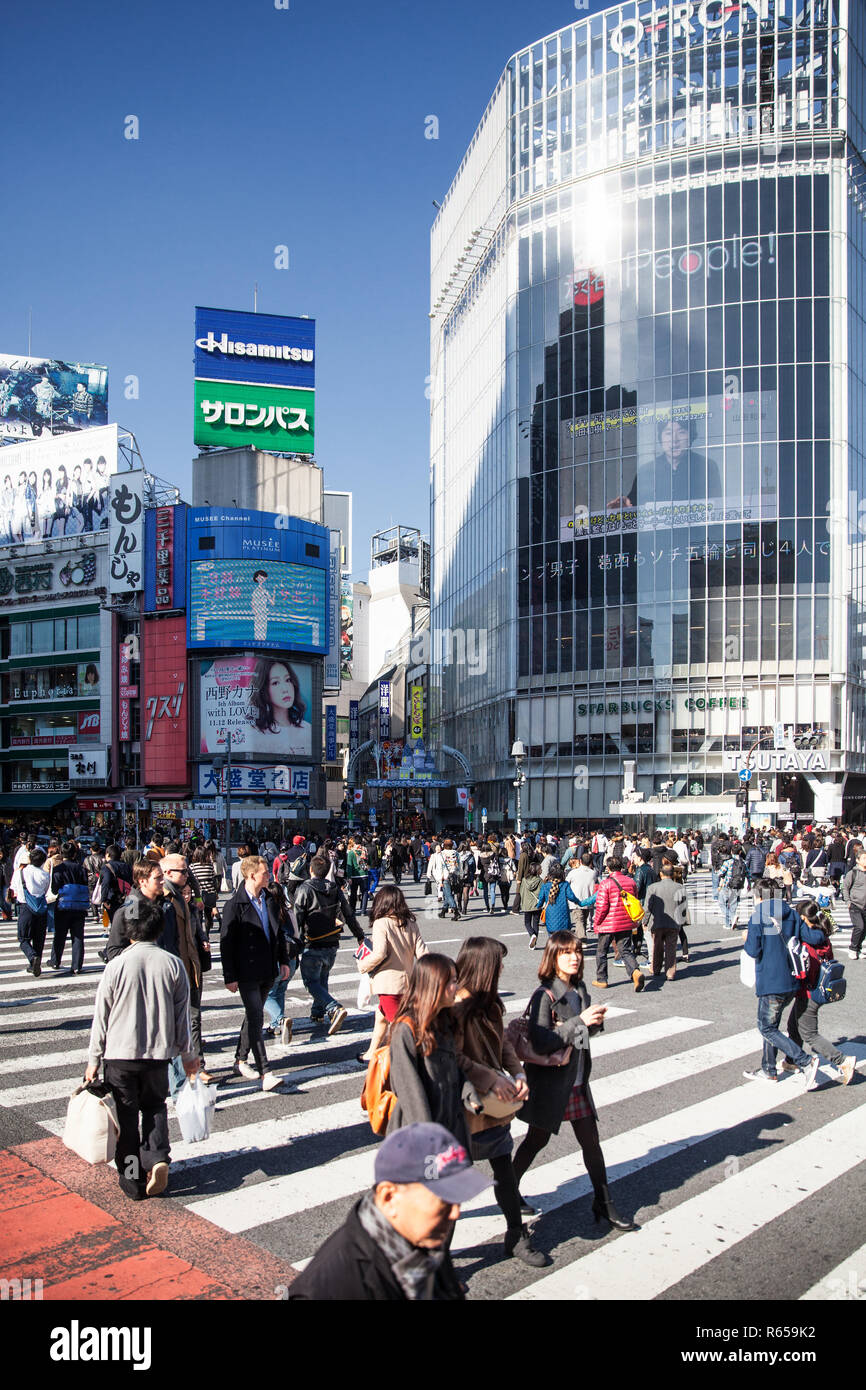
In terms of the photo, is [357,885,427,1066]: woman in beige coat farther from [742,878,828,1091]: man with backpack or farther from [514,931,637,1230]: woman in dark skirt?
[742,878,828,1091]: man with backpack

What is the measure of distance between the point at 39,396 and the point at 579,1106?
3713 inches

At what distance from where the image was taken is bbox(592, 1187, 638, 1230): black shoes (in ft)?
18.4

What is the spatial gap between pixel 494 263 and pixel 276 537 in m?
24.3

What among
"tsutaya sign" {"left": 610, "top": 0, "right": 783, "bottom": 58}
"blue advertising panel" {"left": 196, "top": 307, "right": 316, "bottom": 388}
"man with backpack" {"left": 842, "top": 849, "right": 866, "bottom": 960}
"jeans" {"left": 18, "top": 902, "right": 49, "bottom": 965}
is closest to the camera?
"jeans" {"left": 18, "top": 902, "right": 49, "bottom": 965}

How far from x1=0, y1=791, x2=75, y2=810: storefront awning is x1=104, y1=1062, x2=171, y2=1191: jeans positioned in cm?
6790

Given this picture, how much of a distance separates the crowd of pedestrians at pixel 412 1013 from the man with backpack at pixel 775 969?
0.06 ft

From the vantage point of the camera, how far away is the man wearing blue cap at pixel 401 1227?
274 centimetres

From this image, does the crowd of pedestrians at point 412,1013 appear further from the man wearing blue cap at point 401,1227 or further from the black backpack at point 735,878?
the black backpack at point 735,878

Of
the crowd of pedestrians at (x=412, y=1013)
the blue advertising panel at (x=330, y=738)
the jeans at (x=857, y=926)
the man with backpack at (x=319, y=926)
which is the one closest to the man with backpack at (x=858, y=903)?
the jeans at (x=857, y=926)

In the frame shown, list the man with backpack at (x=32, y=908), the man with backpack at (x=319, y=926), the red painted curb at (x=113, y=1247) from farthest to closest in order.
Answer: the man with backpack at (x=32, y=908) < the man with backpack at (x=319, y=926) < the red painted curb at (x=113, y=1247)

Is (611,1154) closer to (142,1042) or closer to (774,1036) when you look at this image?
(774,1036)

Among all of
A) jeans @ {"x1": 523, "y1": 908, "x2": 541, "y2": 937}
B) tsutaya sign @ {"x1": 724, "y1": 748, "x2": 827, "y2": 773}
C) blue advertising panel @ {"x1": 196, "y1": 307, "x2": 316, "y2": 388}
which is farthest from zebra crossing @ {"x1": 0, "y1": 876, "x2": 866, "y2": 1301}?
blue advertising panel @ {"x1": 196, "y1": 307, "x2": 316, "y2": 388}
